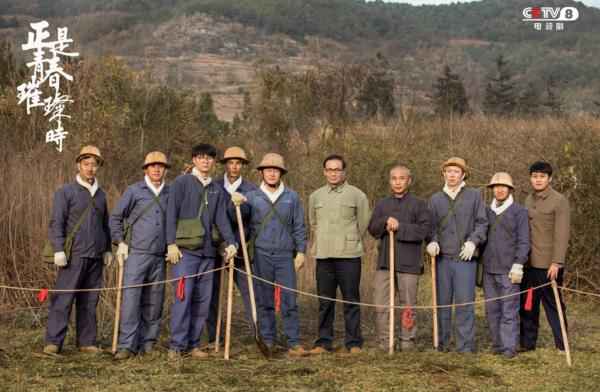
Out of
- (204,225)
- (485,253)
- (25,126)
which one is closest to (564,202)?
(485,253)

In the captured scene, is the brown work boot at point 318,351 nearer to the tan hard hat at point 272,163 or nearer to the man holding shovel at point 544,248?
the tan hard hat at point 272,163

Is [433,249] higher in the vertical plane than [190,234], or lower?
lower

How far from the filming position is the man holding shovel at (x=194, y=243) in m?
7.12

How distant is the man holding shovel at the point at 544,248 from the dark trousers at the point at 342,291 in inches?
60.5

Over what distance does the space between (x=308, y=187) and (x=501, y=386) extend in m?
9.24

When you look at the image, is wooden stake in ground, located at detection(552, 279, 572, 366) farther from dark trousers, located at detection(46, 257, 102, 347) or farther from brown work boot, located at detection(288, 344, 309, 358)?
dark trousers, located at detection(46, 257, 102, 347)

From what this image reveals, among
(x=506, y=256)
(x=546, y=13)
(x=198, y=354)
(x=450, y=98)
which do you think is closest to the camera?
(x=198, y=354)

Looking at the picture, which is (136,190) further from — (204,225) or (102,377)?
(102,377)

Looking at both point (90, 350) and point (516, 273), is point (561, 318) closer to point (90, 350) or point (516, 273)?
point (516, 273)

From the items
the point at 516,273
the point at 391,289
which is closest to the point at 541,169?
the point at 516,273

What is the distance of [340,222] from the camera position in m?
7.54

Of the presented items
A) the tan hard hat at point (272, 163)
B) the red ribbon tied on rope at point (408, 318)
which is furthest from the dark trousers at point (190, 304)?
the red ribbon tied on rope at point (408, 318)

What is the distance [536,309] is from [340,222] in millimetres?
1962

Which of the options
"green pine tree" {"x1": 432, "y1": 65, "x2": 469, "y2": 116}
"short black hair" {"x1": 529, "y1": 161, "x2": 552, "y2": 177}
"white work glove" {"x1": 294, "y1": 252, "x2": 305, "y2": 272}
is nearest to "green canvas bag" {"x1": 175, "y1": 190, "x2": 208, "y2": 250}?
"white work glove" {"x1": 294, "y1": 252, "x2": 305, "y2": 272}
